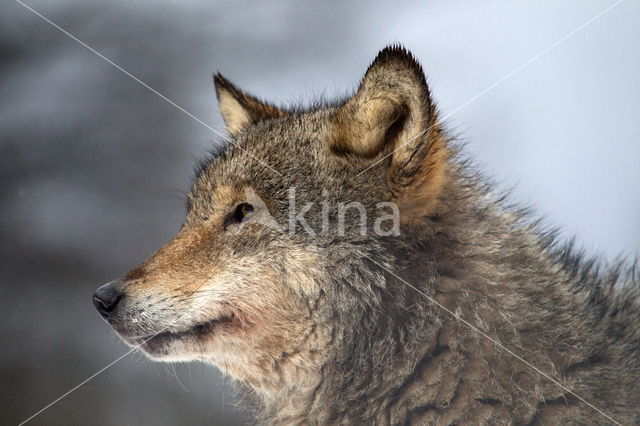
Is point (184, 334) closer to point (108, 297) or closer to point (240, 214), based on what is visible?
point (108, 297)

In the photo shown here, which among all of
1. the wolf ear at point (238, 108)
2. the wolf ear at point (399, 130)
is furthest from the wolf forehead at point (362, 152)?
the wolf ear at point (238, 108)

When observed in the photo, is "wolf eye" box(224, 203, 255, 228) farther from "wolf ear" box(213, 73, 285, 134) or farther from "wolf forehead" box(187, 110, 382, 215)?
"wolf ear" box(213, 73, 285, 134)

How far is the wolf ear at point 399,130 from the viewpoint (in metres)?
2.97

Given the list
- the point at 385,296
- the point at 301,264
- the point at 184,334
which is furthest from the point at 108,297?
the point at 385,296

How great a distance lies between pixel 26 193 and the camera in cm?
707

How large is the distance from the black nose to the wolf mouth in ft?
0.51

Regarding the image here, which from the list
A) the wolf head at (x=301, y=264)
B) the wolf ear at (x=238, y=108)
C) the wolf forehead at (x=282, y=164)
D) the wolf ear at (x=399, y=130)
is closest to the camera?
the wolf ear at (x=399, y=130)

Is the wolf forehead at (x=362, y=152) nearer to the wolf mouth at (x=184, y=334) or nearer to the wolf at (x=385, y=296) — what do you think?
the wolf at (x=385, y=296)

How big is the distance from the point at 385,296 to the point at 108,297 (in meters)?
1.21

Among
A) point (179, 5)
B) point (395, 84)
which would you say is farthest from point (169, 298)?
point (179, 5)

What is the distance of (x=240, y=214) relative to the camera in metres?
3.45

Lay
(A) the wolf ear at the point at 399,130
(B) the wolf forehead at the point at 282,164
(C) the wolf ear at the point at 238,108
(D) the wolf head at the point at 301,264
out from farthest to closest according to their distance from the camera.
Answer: (C) the wolf ear at the point at 238,108 < (B) the wolf forehead at the point at 282,164 < (D) the wolf head at the point at 301,264 < (A) the wolf ear at the point at 399,130

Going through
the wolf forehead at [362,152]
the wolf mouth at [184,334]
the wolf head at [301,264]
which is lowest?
the wolf mouth at [184,334]

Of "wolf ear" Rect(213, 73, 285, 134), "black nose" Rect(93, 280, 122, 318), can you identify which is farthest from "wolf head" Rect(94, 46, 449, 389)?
"wolf ear" Rect(213, 73, 285, 134)
